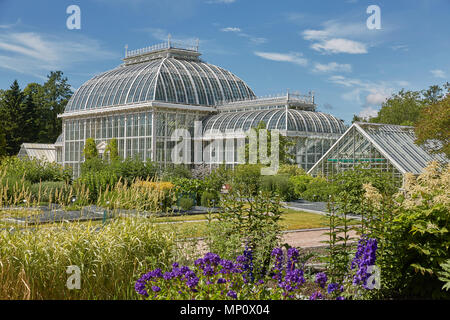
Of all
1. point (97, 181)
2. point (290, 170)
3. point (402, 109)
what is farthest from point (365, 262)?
point (402, 109)

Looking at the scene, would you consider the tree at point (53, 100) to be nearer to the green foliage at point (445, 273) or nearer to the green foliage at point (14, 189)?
the green foliage at point (14, 189)

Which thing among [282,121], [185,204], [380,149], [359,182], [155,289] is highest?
[282,121]

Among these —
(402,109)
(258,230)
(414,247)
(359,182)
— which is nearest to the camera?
(414,247)

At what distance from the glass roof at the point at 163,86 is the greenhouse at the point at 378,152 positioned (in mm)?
16231

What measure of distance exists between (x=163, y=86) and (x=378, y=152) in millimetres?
19894

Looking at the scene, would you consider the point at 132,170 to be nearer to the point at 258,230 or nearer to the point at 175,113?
the point at 258,230

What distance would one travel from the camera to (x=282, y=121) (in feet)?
110

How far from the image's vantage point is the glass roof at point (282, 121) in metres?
33.8

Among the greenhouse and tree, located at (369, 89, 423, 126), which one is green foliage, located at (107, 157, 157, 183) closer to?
the greenhouse

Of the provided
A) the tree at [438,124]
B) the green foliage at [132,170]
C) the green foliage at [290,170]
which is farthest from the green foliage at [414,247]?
the green foliage at [290,170]

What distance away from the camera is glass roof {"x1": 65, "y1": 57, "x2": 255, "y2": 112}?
3825 centimetres
